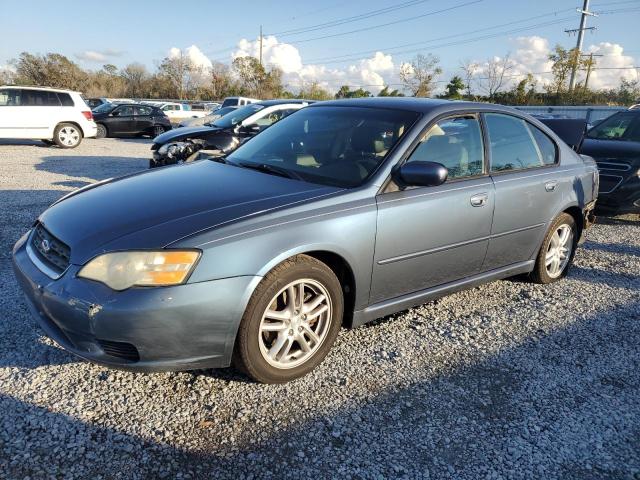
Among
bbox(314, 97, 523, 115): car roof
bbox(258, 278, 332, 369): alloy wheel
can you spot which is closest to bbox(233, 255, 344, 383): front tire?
bbox(258, 278, 332, 369): alloy wheel

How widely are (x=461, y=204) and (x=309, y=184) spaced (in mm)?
1091

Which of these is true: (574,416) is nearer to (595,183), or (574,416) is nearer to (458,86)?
(595,183)

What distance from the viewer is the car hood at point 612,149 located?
21.8 feet

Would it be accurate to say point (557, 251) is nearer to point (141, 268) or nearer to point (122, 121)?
point (141, 268)

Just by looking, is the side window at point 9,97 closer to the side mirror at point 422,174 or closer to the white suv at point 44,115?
the white suv at point 44,115

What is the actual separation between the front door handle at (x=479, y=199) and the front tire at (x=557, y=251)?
1.05m

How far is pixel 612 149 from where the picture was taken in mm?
6867

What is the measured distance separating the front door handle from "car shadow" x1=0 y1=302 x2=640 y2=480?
3.75 feet

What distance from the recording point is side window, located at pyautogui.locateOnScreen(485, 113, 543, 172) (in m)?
3.81

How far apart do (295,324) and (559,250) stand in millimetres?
2948

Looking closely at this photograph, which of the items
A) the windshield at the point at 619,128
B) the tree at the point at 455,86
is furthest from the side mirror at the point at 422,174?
the tree at the point at 455,86

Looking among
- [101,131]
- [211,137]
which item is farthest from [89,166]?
[101,131]

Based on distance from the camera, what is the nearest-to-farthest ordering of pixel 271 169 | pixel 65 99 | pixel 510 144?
1. pixel 271 169
2. pixel 510 144
3. pixel 65 99

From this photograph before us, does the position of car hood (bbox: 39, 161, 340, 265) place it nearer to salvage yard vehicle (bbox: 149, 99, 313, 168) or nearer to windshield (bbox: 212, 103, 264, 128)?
salvage yard vehicle (bbox: 149, 99, 313, 168)
